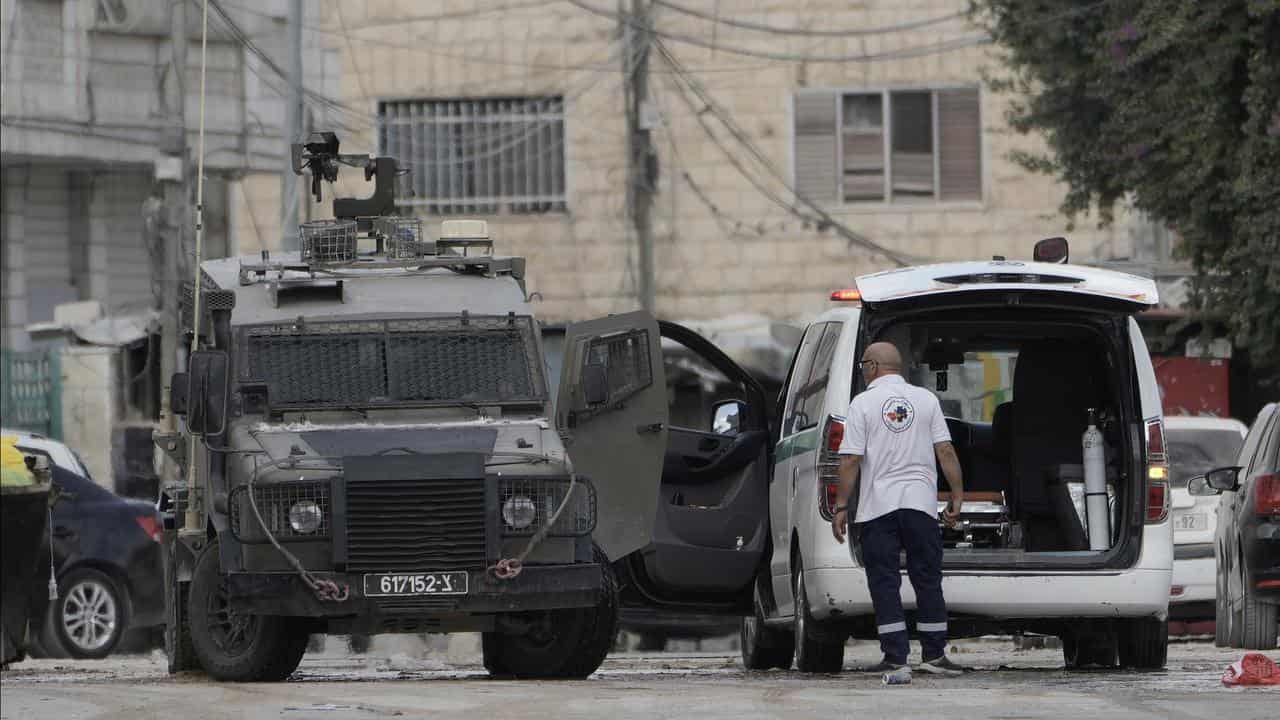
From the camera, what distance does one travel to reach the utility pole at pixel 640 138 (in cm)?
3039

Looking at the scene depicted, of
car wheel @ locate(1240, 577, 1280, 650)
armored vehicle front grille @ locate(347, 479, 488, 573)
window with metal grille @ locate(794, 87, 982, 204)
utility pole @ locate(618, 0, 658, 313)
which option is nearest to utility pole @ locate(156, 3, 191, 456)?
utility pole @ locate(618, 0, 658, 313)

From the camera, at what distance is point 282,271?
46.9 feet

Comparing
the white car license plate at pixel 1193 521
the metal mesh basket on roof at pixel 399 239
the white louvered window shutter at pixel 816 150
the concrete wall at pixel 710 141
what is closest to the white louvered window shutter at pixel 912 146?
the concrete wall at pixel 710 141

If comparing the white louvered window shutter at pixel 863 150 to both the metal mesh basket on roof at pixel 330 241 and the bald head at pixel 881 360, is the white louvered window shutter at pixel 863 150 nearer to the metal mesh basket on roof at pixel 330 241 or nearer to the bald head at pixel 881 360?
the metal mesh basket on roof at pixel 330 241

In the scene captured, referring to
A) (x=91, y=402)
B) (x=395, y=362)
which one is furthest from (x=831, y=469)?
(x=91, y=402)

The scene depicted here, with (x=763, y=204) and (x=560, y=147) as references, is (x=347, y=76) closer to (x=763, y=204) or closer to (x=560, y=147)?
(x=560, y=147)

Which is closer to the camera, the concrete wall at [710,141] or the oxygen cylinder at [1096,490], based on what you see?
the oxygen cylinder at [1096,490]

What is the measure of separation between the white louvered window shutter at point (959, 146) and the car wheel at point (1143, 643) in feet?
59.1

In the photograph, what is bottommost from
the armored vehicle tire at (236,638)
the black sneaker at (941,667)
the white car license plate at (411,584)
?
the black sneaker at (941,667)

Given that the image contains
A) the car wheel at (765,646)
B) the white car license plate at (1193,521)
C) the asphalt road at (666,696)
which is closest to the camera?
the asphalt road at (666,696)

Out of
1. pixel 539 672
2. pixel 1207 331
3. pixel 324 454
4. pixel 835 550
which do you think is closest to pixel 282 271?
pixel 324 454

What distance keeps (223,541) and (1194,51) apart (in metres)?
11.1

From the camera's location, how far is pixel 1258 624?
625 inches

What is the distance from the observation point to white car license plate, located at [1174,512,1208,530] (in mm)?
19406
